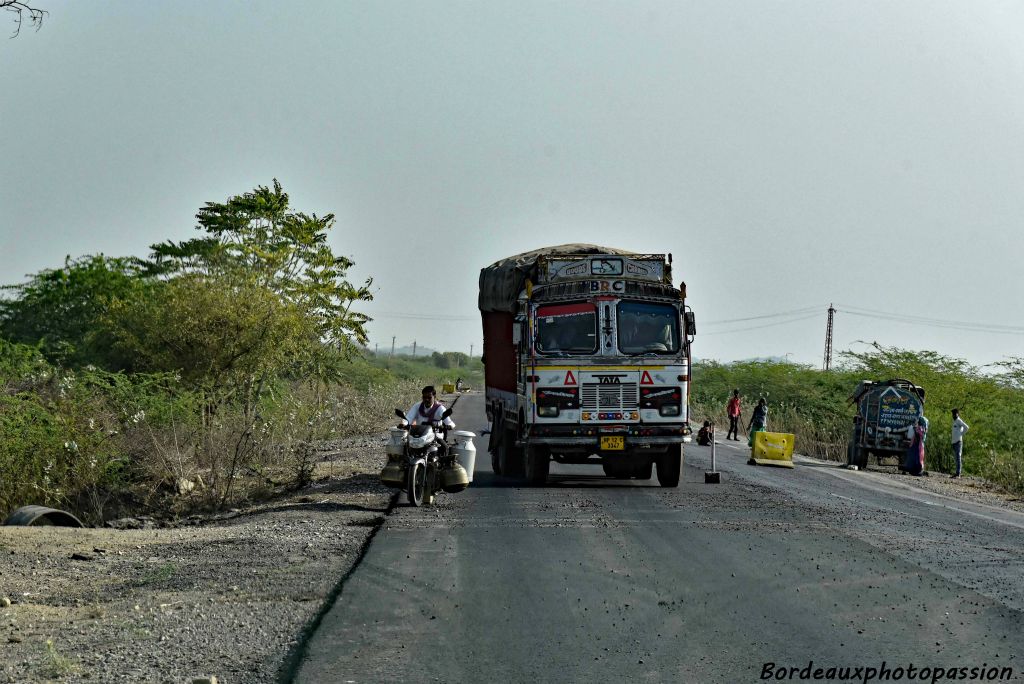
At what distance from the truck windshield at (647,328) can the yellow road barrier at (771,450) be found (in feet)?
34.7

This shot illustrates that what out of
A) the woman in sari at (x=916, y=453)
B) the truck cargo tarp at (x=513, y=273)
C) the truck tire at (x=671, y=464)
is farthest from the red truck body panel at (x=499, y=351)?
the woman in sari at (x=916, y=453)

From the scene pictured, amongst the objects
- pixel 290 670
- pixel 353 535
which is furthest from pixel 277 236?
pixel 290 670

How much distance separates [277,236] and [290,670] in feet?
111

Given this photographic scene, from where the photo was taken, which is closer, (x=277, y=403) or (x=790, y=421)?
(x=277, y=403)

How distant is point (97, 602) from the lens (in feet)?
32.7

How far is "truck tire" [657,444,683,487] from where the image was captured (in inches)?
803

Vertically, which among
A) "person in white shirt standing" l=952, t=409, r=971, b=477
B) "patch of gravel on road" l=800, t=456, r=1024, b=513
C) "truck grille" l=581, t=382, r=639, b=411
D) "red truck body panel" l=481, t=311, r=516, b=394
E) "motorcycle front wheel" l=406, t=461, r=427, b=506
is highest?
"red truck body panel" l=481, t=311, r=516, b=394

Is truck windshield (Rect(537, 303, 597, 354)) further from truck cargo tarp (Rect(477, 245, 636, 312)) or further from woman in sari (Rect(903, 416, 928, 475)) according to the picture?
woman in sari (Rect(903, 416, 928, 475))

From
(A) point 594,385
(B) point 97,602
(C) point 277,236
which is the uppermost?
(C) point 277,236

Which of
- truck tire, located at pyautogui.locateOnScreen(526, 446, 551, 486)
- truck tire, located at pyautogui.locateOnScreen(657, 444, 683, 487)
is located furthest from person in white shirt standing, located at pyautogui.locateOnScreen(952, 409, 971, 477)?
truck tire, located at pyautogui.locateOnScreen(526, 446, 551, 486)

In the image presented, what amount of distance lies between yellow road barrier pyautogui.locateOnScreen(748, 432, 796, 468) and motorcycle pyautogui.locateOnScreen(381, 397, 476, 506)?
45.4 feet

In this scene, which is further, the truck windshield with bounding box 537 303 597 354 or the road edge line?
the truck windshield with bounding box 537 303 597 354

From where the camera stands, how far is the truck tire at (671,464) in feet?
66.9

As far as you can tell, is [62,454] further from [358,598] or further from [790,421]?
[790,421]
